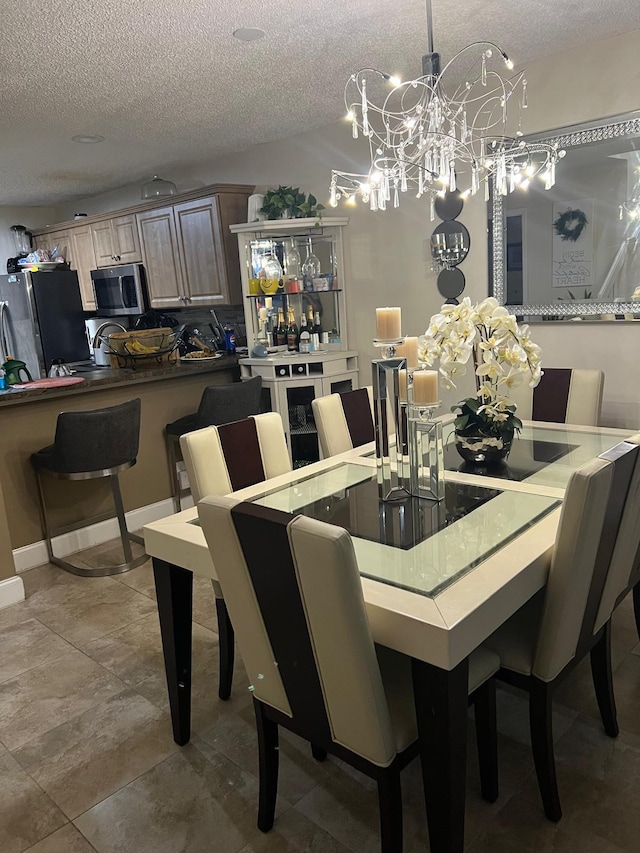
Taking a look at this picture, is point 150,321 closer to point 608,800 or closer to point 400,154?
point 400,154

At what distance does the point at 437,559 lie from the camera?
1.53 m

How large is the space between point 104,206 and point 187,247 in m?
2.11

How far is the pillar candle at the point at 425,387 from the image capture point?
189 centimetres

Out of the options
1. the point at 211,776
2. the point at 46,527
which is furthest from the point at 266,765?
the point at 46,527

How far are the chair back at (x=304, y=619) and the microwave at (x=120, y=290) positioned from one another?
4369mm

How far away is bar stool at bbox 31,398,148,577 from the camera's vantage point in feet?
10.1

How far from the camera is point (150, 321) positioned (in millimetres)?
5586

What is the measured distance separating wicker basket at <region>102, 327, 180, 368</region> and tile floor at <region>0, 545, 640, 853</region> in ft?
6.71

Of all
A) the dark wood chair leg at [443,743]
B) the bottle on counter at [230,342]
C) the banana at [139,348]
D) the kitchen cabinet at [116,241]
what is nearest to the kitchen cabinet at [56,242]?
the kitchen cabinet at [116,241]

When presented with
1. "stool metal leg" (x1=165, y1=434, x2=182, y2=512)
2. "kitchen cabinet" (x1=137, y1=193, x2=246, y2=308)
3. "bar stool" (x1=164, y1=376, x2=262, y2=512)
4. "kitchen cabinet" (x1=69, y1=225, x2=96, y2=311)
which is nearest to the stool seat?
"bar stool" (x1=164, y1=376, x2=262, y2=512)

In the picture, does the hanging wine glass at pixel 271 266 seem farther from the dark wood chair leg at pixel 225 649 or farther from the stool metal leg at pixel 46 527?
the dark wood chair leg at pixel 225 649

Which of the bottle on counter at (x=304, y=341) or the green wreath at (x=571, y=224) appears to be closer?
the green wreath at (x=571, y=224)

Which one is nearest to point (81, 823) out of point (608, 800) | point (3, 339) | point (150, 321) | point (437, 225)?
point (608, 800)

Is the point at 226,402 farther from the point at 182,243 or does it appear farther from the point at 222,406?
the point at 182,243
